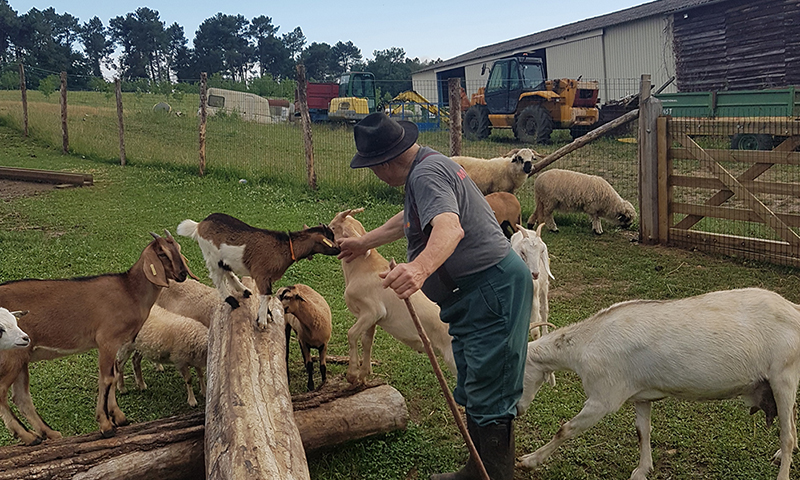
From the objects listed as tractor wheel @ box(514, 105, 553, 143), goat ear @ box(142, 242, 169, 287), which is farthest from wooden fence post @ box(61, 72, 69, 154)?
goat ear @ box(142, 242, 169, 287)

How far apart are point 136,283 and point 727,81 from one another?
21406 millimetres

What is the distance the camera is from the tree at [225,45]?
249 ft

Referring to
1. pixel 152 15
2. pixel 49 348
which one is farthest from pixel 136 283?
pixel 152 15

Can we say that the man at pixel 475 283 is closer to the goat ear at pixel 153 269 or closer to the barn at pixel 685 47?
the goat ear at pixel 153 269

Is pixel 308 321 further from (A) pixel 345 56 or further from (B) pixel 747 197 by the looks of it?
(A) pixel 345 56

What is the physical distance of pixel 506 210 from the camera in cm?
940

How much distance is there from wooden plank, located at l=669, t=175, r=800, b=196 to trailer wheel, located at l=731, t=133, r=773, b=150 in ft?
23.4

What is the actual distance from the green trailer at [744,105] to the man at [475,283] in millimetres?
13134

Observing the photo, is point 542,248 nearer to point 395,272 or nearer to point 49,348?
point 395,272

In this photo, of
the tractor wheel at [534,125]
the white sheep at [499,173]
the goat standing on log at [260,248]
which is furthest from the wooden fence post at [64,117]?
the goat standing on log at [260,248]

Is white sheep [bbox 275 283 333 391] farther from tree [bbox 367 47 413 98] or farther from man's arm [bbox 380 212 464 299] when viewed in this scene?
tree [bbox 367 47 413 98]

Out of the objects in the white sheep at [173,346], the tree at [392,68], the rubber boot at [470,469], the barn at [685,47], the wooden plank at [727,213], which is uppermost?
the tree at [392,68]

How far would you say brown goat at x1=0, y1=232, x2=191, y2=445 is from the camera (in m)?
3.95

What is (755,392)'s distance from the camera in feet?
12.5
